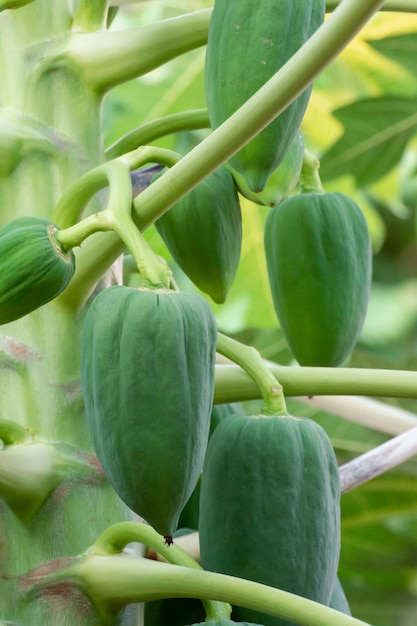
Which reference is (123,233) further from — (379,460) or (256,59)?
(379,460)

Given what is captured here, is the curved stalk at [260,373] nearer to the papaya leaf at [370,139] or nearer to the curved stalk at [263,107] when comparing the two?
the curved stalk at [263,107]

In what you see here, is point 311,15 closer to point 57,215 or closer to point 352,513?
point 57,215

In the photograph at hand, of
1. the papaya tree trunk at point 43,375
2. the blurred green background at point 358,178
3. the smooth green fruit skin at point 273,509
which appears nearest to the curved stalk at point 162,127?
the papaya tree trunk at point 43,375

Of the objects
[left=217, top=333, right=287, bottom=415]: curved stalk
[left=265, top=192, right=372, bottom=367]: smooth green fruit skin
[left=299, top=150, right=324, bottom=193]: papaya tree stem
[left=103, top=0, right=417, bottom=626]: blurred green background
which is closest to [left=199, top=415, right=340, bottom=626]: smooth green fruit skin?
[left=217, top=333, right=287, bottom=415]: curved stalk

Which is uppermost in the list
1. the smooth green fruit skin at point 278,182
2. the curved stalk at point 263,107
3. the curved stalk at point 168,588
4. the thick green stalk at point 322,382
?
the curved stalk at point 263,107

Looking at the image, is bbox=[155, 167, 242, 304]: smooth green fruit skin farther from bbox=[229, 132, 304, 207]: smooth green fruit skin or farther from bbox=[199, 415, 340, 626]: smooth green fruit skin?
bbox=[199, 415, 340, 626]: smooth green fruit skin

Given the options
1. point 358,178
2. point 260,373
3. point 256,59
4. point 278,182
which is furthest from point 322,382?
point 358,178
